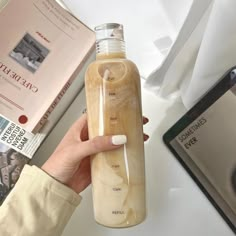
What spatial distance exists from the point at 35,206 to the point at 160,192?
0.62 ft

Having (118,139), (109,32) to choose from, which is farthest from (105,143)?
(109,32)

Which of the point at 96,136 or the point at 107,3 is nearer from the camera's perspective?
the point at 96,136

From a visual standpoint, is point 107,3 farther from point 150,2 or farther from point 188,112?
point 188,112

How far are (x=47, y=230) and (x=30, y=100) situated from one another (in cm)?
18

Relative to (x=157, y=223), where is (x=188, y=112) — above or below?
above

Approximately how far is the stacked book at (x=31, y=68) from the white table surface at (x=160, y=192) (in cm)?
5

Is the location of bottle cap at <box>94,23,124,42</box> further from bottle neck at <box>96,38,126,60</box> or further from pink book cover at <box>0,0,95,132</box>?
pink book cover at <box>0,0,95,132</box>

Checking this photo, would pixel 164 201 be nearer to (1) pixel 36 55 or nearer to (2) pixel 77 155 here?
(2) pixel 77 155

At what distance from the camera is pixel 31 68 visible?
0.56 m

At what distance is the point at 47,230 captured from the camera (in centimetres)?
52

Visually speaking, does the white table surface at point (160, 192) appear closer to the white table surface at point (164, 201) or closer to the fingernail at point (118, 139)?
the white table surface at point (164, 201)

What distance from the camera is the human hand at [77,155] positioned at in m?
0.46

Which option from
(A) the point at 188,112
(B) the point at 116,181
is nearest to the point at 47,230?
(B) the point at 116,181

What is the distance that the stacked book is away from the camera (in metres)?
0.55
